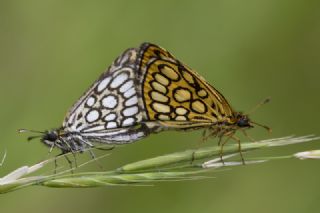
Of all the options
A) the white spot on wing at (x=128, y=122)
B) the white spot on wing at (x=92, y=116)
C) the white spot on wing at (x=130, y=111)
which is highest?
the white spot on wing at (x=92, y=116)

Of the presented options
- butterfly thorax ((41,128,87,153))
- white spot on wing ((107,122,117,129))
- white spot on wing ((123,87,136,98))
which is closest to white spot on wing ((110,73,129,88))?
white spot on wing ((123,87,136,98))

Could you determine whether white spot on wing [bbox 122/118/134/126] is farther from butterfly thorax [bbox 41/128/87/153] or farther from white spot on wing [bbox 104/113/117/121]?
butterfly thorax [bbox 41/128/87/153]

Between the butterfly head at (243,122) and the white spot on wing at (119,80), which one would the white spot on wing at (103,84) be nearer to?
the white spot on wing at (119,80)

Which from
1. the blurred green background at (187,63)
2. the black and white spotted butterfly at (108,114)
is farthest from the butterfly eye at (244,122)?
the blurred green background at (187,63)

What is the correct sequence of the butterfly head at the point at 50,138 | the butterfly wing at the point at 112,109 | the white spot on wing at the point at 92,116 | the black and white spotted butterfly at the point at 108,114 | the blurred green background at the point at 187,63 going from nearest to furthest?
the butterfly head at the point at 50,138, the black and white spotted butterfly at the point at 108,114, the butterfly wing at the point at 112,109, the white spot on wing at the point at 92,116, the blurred green background at the point at 187,63

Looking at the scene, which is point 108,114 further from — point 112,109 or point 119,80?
point 119,80

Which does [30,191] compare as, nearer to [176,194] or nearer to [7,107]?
[7,107]

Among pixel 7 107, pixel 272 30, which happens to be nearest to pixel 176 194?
pixel 7 107
